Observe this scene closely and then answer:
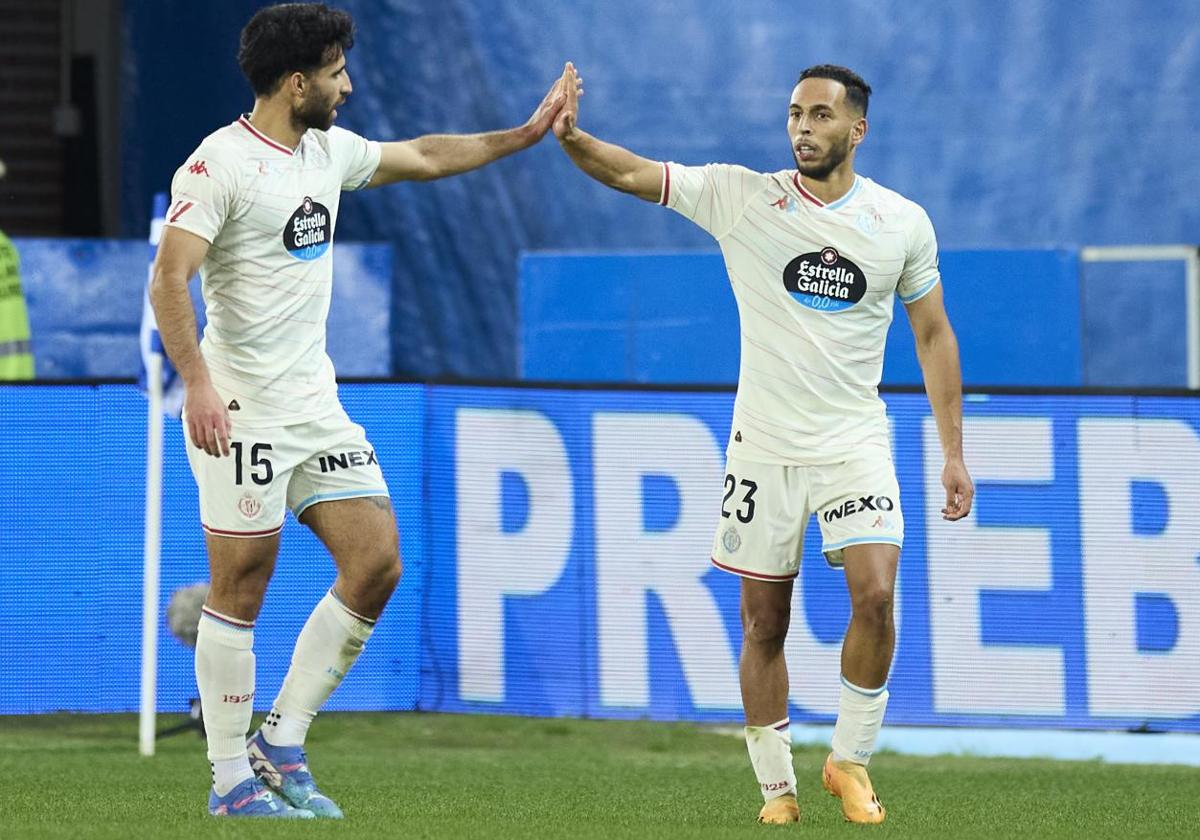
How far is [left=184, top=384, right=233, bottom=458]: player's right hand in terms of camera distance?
578 cm

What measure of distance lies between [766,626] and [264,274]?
1839mm

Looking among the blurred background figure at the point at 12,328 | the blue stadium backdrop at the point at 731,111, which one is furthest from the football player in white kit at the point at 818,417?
the blue stadium backdrop at the point at 731,111

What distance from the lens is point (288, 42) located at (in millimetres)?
6117

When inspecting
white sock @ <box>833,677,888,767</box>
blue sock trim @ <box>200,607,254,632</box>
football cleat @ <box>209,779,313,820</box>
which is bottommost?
football cleat @ <box>209,779,313,820</box>

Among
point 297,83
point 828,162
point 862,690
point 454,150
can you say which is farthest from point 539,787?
point 297,83

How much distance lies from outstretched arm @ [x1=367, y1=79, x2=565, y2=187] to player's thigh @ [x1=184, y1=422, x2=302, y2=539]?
3.31 ft

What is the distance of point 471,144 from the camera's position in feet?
22.3

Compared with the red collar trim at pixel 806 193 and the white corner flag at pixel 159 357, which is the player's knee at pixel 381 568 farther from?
the white corner flag at pixel 159 357

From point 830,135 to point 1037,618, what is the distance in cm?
339

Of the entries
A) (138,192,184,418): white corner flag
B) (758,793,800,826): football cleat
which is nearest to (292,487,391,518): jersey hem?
(758,793,800,826): football cleat

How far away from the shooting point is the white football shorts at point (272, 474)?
6102 mm

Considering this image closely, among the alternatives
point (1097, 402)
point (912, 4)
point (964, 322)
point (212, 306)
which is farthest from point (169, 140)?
point (212, 306)

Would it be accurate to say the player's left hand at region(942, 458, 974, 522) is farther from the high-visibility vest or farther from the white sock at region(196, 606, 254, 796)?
the high-visibility vest

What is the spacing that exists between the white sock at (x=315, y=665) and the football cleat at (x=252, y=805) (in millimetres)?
190
